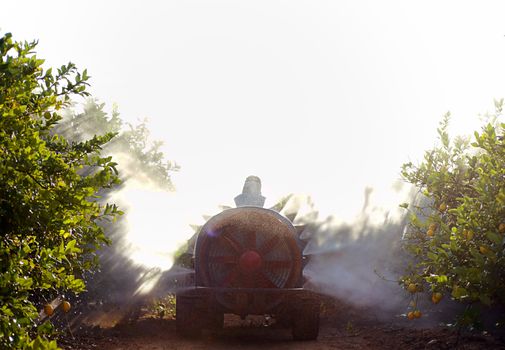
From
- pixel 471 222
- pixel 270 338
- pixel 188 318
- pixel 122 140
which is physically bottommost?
pixel 270 338

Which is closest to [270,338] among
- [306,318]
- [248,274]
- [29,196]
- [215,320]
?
[306,318]

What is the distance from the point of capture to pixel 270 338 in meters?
10.6

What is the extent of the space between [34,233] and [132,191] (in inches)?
676

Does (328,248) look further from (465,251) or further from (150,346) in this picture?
(465,251)

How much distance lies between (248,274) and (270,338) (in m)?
1.44

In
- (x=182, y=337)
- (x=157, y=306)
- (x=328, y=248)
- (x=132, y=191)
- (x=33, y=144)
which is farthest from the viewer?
(x=132, y=191)

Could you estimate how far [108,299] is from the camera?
43.7 feet

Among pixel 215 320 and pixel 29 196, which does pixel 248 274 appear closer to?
pixel 215 320

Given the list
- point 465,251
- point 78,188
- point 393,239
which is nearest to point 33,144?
point 78,188

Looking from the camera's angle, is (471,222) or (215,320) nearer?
(471,222)

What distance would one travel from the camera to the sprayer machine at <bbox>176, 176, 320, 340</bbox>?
10.0 m

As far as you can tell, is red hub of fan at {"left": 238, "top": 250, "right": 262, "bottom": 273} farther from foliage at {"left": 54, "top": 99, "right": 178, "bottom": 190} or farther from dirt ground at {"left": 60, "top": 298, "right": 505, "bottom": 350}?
foliage at {"left": 54, "top": 99, "right": 178, "bottom": 190}

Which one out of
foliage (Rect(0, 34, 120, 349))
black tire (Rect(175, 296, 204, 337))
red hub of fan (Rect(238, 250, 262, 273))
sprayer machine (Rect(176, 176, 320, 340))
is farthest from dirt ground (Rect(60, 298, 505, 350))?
foliage (Rect(0, 34, 120, 349))

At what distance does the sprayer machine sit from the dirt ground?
0.41m
